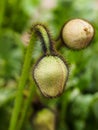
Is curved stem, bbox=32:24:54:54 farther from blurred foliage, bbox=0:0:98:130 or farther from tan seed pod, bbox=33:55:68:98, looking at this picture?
blurred foliage, bbox=0:0:98:130

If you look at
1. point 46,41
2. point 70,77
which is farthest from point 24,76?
point 70,77

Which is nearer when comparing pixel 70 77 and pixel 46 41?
pixel 46 41

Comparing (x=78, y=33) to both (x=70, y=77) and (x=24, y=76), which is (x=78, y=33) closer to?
(x=24, y=76)

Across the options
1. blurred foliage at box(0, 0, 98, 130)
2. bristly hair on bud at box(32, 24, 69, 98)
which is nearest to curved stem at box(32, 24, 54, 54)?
bristly hair on bud at box(32, 24, 69, 98)

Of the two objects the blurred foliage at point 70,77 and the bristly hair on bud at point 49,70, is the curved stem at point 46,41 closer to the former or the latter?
the bristly hair on bud at point 49,70

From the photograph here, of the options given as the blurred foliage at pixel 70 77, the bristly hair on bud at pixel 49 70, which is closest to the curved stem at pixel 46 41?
the bristly hair on bud at pixel 49 70

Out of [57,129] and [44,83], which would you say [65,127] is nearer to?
[57,129]
